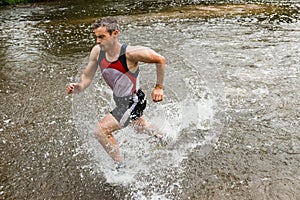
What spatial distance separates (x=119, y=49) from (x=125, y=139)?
1461 mm

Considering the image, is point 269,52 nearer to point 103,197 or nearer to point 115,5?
point 103,197

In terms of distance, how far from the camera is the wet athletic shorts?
370 cm

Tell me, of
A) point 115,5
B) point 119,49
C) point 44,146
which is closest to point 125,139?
point 44,146

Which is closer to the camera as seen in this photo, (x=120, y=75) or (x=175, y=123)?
(x=120, y=75)

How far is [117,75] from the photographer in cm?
354

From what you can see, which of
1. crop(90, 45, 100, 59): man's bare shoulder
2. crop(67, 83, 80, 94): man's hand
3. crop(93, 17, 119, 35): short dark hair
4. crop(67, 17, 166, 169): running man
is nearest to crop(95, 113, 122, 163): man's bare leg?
crop(67, 17, 166, 169): running man

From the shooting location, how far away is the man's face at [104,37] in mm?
3293

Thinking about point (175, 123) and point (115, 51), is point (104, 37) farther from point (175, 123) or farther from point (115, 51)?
point (175, 123)

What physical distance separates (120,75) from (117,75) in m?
0.03

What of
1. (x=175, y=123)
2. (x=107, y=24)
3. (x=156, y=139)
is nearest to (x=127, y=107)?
(x=156, y=139)

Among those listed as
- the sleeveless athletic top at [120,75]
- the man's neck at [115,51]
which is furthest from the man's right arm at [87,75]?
the man's neck at [115,51]

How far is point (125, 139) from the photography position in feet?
14.5

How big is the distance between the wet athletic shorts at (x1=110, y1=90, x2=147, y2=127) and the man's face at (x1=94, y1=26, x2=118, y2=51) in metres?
0.66

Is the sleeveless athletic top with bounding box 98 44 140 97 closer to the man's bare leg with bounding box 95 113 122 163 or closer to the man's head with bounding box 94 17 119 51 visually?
the man's head with bounding box 94 17 119 51
